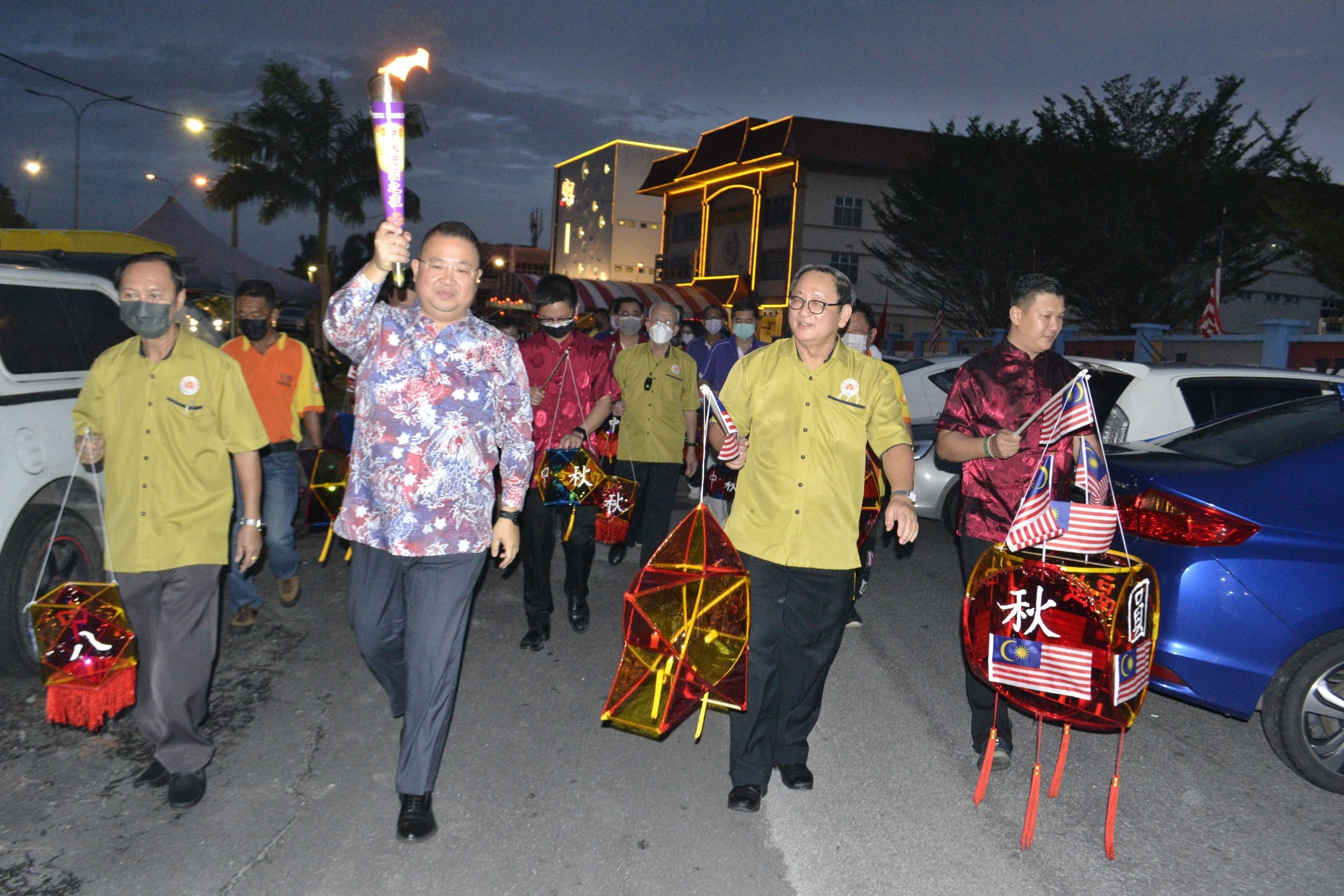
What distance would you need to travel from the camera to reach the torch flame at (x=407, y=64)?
2.97m

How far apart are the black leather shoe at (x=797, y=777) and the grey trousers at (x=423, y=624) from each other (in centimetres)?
143

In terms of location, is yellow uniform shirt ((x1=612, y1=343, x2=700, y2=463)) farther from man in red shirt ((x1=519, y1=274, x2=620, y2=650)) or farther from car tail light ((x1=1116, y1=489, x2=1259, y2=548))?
car tail light ((x1=1116, y1=489, x2=1259, y2=548))

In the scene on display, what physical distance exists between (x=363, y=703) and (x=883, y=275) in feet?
133

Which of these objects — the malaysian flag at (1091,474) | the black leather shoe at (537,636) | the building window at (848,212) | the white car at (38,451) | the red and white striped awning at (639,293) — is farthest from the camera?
the building window at (848,212)

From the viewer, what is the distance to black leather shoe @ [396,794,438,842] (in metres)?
3.56

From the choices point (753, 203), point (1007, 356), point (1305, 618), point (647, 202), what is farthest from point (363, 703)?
point (647, 202)

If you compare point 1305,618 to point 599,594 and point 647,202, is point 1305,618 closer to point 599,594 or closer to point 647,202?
point 599,594

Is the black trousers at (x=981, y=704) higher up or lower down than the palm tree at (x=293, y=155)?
lower down

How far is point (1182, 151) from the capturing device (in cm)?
2334

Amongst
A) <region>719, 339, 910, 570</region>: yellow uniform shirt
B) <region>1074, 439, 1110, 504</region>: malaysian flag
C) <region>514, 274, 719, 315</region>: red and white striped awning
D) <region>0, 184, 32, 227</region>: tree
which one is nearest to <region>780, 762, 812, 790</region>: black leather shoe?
<region>719, 339, 910, 570</region>: yellow uniform shirt

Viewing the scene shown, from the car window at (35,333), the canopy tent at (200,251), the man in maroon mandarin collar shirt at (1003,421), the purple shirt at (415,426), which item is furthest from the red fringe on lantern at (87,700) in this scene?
the canopy tent at (200,251)

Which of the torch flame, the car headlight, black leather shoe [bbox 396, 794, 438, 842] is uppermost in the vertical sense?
the torch flame

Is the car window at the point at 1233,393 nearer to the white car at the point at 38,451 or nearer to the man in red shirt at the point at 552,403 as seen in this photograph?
the man in red shirt at the point at 552,403

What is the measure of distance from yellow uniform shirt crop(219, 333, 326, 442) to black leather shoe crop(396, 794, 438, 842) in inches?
124
